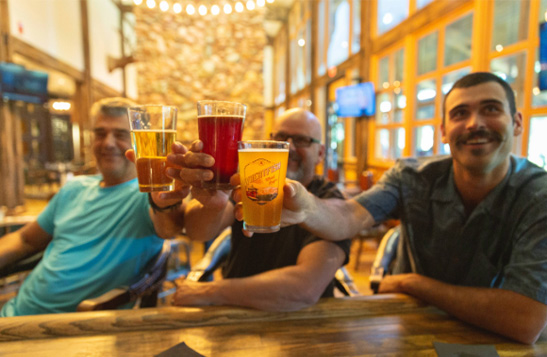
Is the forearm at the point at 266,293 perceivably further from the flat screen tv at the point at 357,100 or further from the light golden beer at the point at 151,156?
the flat screen tv at the point at 357,100

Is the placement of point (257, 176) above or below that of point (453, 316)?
above

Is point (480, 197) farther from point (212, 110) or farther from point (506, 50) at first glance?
point (506, 50)

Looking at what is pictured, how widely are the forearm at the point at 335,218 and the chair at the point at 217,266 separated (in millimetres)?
284

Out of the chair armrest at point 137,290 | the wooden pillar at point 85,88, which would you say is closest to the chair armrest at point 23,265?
the chair armrest at point 137,290

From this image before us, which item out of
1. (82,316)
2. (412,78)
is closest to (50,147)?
(412,78)

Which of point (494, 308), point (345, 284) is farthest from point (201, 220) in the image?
point (494, 308)

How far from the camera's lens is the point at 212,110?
2.57ft

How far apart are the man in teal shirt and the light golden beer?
47cm

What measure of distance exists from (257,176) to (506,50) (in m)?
3.27

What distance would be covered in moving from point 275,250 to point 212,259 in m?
0.33

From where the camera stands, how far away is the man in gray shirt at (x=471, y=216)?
3.12 ft

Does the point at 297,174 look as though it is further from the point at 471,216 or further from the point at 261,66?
the point at 261,66

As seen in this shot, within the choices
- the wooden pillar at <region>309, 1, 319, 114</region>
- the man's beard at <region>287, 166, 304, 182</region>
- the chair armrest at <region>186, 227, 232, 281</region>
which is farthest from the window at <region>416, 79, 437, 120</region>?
the wooden pillar at <region>309, 1, 319, 114</region>

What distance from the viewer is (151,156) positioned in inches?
33.8
